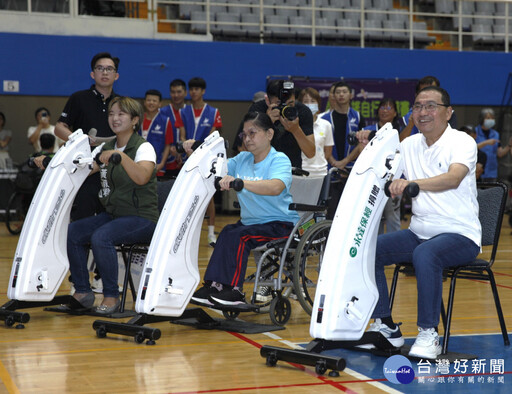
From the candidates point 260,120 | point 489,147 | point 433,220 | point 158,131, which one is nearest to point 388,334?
point 433,220

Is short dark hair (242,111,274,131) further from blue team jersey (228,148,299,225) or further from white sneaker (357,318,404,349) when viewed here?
white sneaker (357,318,404,349)

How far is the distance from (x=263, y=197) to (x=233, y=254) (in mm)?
425

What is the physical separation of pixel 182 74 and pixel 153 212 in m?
6.59

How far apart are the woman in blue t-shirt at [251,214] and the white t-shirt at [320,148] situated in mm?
1517

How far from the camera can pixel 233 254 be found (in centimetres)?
396

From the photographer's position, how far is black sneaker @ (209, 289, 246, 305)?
3907 mm

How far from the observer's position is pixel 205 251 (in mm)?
7570

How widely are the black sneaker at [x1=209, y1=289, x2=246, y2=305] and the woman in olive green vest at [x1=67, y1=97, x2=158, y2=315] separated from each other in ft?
2.26

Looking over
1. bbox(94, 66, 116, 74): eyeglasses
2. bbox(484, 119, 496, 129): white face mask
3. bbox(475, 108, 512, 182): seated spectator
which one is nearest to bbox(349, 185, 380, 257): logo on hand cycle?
bbox(94, 66, 116, 74): eyeglasses

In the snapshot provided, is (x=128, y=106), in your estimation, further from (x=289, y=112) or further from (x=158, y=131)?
(x=158, y=131)

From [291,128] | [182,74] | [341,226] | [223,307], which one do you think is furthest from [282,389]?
[182,74]

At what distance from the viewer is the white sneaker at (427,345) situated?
10.8 ft

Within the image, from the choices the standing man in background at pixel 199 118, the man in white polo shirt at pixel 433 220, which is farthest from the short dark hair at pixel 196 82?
the man in white polo shirt at pixel 433 220

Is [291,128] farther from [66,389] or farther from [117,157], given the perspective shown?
[66,389]
